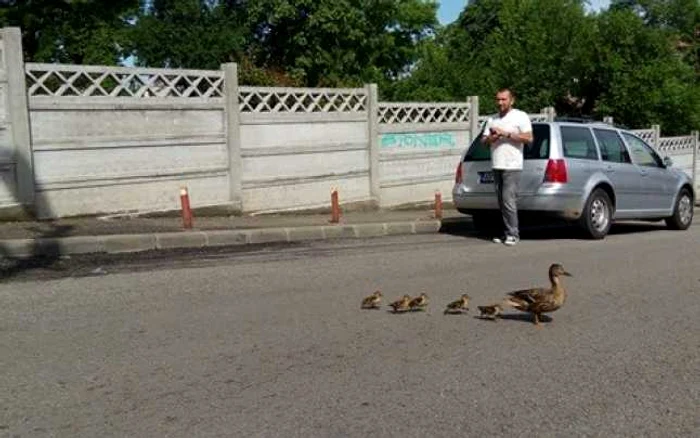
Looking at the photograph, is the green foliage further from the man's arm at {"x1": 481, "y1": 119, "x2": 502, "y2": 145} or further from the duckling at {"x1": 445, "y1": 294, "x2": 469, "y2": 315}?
the duckling at {"x1": 445, "y1": 294, "x2": 469, "y2": 315}

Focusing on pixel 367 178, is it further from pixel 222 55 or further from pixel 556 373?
pixel 222 55

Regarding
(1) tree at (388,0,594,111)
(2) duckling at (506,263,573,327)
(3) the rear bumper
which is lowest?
(2) duckling at (506,263,573,327)

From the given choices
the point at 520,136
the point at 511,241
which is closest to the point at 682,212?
the point at 511,241

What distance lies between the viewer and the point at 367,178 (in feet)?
47.7

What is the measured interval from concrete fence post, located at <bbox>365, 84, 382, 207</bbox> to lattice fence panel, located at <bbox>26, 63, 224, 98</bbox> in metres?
3.33

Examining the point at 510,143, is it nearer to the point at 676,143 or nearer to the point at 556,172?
the point at 556,172

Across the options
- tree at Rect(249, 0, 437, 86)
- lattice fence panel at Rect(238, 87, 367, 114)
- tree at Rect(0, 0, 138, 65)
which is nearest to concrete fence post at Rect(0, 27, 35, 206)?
lattice fence panel at Rect(238, 87, 367, 114)

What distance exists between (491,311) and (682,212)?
8.58m

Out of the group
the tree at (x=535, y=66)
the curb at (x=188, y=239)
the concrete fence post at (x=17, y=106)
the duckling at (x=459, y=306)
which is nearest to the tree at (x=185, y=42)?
the tree at (x=535, y=66)

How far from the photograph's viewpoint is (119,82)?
35.4 feet

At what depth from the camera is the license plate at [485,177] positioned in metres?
10.9

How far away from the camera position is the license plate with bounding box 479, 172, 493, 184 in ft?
35.8

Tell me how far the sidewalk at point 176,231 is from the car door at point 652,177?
10.7 feet

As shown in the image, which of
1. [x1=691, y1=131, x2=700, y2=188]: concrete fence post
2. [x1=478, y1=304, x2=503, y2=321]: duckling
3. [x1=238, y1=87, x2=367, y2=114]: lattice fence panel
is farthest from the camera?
[x1=691, y1=131, x2=700, y2=188]: concrete fence post
